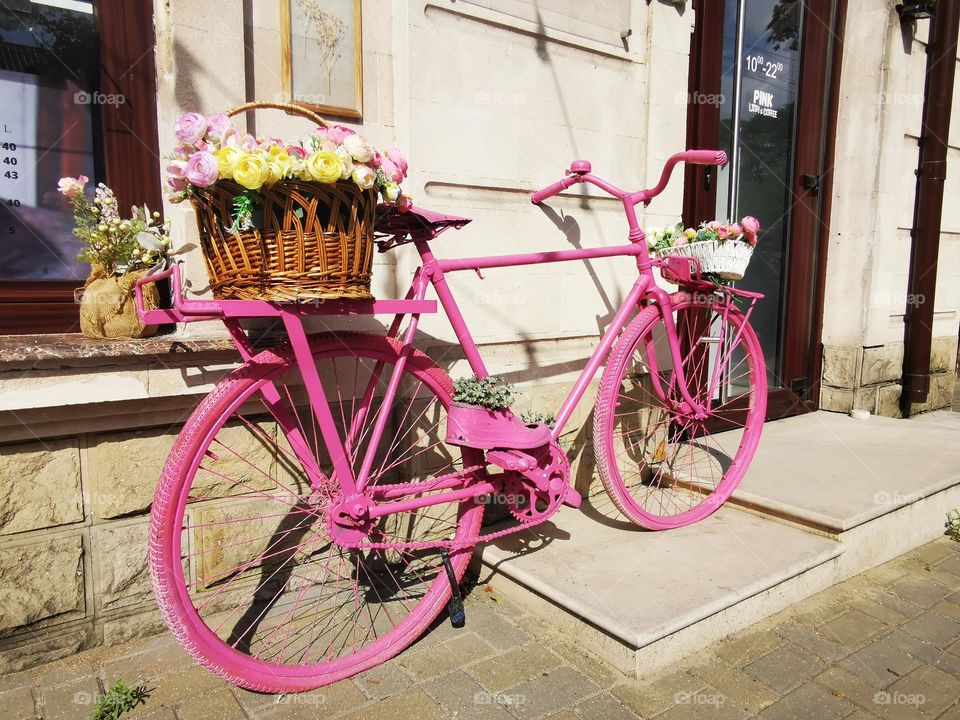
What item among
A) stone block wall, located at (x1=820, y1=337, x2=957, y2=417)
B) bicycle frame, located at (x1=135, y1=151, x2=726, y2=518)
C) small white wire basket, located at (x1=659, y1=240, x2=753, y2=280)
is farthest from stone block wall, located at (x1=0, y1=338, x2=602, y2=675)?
stone block wall, located at (x1=820, y1=337, x2=957, y2=417)

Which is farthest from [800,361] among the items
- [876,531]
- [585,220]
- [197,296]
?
[197,296]

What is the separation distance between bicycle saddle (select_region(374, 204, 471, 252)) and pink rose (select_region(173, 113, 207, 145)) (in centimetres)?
63

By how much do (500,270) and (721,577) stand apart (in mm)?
1640

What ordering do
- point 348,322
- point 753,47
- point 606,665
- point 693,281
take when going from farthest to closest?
point 753,47
point 693,281
point 348,322
point 606,665

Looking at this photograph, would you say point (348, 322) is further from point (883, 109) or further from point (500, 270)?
point (883, 109)

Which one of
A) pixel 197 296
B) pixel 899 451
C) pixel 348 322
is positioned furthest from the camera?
pixel 899 451

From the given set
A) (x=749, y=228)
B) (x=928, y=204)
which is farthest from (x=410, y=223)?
(x=928, y=204)

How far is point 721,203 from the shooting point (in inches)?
180

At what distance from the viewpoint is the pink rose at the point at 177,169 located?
1861 mm

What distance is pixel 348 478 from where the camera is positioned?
2.27 meters
